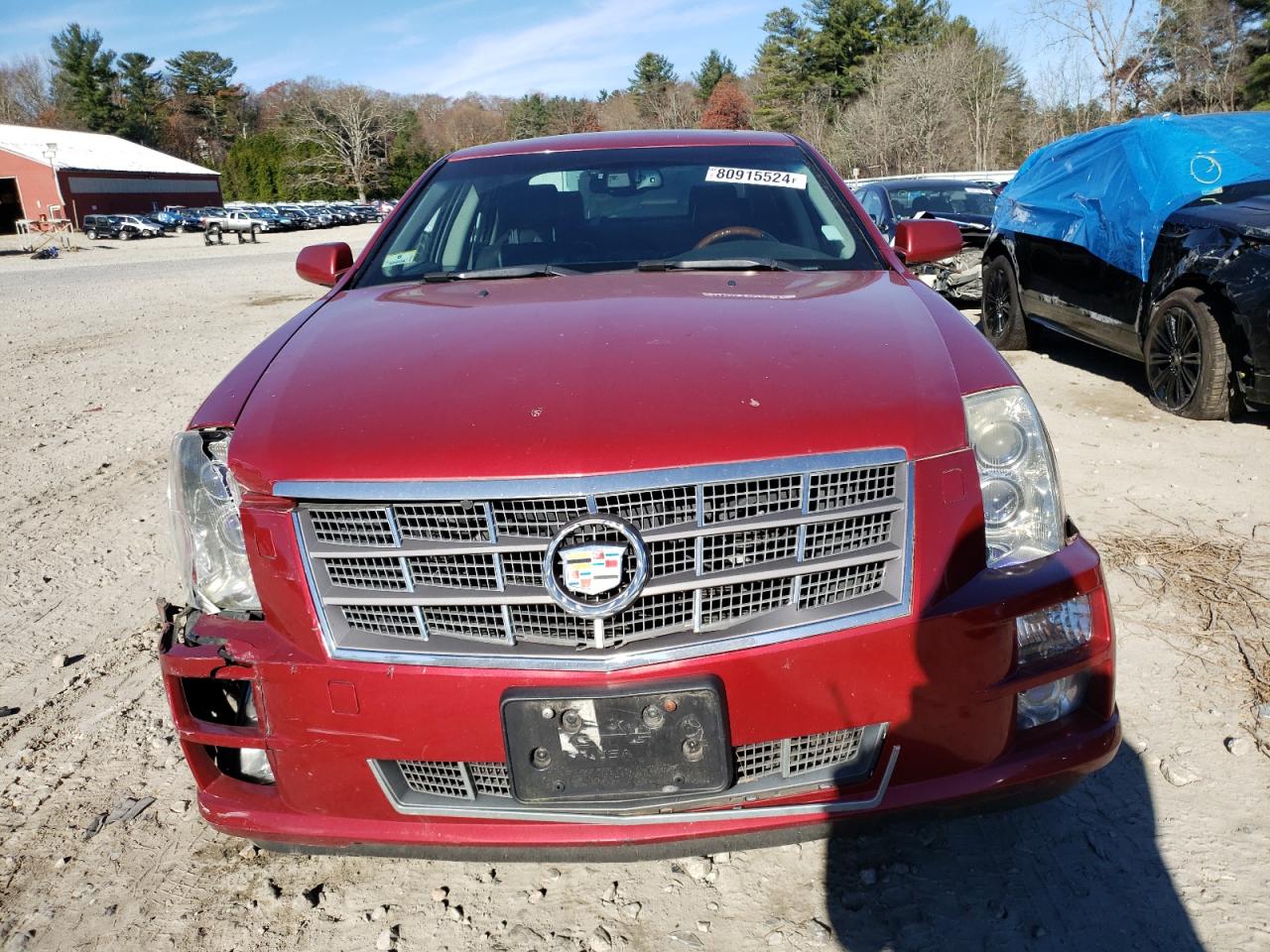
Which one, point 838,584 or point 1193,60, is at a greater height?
point 1193,60

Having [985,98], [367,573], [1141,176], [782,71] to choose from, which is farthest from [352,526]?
[782,71]

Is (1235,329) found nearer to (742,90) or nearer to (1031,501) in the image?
(1031,501)

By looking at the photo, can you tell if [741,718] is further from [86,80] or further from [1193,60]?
[86,80]

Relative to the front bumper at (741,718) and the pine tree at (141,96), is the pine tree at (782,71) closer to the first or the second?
the pine tree at (141,96)

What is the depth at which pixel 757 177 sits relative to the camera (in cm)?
347

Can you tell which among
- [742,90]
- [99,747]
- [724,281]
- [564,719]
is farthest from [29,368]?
[742,90]

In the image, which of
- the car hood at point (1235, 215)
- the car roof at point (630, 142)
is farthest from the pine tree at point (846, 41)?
the car roof at point (630, 142)

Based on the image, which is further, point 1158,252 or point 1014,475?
point 1158,252

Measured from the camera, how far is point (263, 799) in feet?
6.82

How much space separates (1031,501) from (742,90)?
9451 cm

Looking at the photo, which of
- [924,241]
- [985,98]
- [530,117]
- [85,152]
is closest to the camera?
[924,241]

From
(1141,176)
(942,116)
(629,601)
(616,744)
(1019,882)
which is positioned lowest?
(1019,882)

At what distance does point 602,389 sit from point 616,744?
2.27 ft

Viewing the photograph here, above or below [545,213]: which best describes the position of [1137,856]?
below
